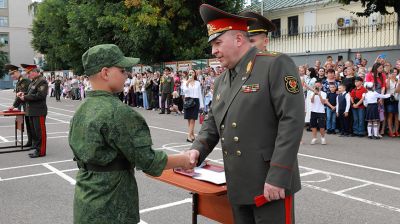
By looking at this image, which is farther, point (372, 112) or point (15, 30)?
point (15, 30)

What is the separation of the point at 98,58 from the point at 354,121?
34.9 ft

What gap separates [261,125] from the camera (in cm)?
273

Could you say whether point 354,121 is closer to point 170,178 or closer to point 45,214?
point 45,214

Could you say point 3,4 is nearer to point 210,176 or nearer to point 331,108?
point 331,108

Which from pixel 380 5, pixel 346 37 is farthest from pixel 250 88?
pixel 346 37

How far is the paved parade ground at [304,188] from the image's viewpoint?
5355 mm

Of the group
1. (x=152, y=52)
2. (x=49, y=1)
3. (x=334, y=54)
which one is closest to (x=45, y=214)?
(x=334, y=54)

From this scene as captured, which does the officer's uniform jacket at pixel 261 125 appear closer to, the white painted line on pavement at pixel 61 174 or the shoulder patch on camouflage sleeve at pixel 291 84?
the shoulder patch on camouflage sleeve at pixel 291 84

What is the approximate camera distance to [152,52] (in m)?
26.2

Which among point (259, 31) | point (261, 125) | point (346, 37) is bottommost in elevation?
point (261, 125)

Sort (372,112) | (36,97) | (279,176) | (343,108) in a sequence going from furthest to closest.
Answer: (343,108) → (372,112) → (36,97) → (279,176)

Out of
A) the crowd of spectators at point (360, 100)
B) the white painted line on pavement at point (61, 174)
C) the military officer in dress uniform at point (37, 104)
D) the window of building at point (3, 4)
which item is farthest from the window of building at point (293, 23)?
the window of building at point (3, 4)

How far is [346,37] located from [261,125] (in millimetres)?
20856

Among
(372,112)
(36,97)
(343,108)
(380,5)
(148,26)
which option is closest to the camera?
(36,97)
